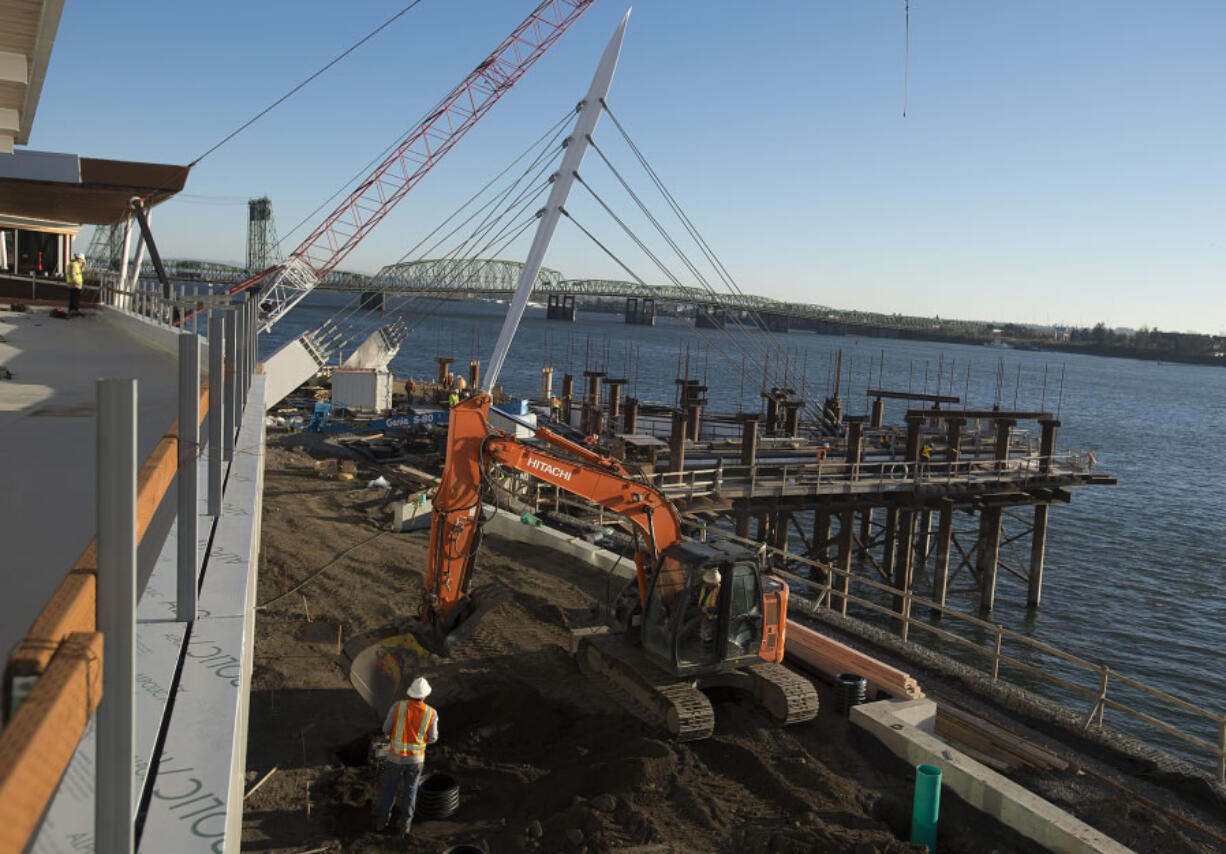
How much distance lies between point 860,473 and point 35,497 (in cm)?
2780

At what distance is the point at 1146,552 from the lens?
3781 cm

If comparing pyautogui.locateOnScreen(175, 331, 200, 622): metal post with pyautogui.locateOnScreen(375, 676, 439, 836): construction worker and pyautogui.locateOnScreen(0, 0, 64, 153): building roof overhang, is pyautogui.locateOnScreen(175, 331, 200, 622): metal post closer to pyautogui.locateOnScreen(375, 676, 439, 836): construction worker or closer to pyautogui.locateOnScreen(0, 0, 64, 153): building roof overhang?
pyautogui.locateOnScreen(0, 0, 64, 153): building roof overhang

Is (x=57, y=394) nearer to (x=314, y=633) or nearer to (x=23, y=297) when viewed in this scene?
(x=314, y=633)

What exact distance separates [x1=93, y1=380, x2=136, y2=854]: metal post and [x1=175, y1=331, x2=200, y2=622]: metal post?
145cm

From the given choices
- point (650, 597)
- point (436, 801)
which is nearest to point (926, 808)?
point (650, 597)

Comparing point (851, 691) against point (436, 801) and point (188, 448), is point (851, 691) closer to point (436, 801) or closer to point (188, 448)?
point (436, 801)

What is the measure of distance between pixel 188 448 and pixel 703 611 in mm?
8771

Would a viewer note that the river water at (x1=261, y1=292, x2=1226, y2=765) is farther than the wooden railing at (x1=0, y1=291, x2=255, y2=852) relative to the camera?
Yes

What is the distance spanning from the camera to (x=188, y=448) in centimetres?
347

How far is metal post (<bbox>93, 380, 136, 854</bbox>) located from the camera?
1.83 meters

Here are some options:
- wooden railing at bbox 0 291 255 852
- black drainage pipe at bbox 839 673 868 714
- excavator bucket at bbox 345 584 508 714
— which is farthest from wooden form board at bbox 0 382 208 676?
black drainage pipe at bbox 839 673 868 714

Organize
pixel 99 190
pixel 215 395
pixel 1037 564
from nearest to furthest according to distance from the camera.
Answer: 1. pixel 215 395
2. pixel 99 190
3. pixel 1037 564

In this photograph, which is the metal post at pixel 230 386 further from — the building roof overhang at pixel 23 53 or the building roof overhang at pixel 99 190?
the building roof overhang at pixel 99 190

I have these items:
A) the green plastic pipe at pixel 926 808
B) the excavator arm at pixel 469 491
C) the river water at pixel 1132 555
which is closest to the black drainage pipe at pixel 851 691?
the excavator arm at pixel 469 491
